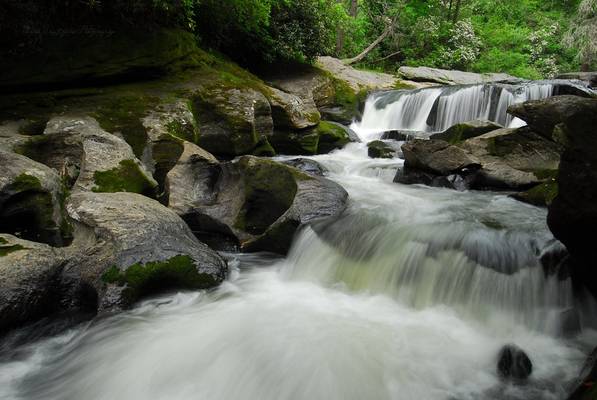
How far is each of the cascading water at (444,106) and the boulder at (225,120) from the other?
537cm

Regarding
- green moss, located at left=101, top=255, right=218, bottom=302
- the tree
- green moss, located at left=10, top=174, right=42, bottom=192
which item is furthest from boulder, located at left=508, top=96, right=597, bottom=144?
the tree

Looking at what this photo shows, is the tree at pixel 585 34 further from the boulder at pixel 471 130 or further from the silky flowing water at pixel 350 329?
the silky flowing water at pixel 350 329

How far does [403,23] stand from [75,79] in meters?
18.4

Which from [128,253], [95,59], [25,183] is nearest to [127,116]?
[95,59]

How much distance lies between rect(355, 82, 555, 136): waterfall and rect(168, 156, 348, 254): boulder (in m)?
6.93

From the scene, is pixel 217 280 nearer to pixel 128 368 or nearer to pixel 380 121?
pixel 128 368

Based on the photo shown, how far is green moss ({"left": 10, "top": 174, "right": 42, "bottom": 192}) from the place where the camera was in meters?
4.52

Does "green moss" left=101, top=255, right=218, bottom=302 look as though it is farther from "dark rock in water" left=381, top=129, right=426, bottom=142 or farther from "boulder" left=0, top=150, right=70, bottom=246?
"dark rock in water" left=381, top=129, right=426, bottom=142

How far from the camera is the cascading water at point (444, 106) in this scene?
11859mm

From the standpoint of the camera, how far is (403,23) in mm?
21859

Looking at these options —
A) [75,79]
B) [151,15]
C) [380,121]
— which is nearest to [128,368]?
[75,79]

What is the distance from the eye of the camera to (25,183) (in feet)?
15.1

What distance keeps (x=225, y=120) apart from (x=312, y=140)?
2642 mm

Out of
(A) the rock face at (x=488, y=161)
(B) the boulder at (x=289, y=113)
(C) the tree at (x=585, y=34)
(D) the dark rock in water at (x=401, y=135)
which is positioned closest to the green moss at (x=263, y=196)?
(A) the rock face at (x=488, y=161)
